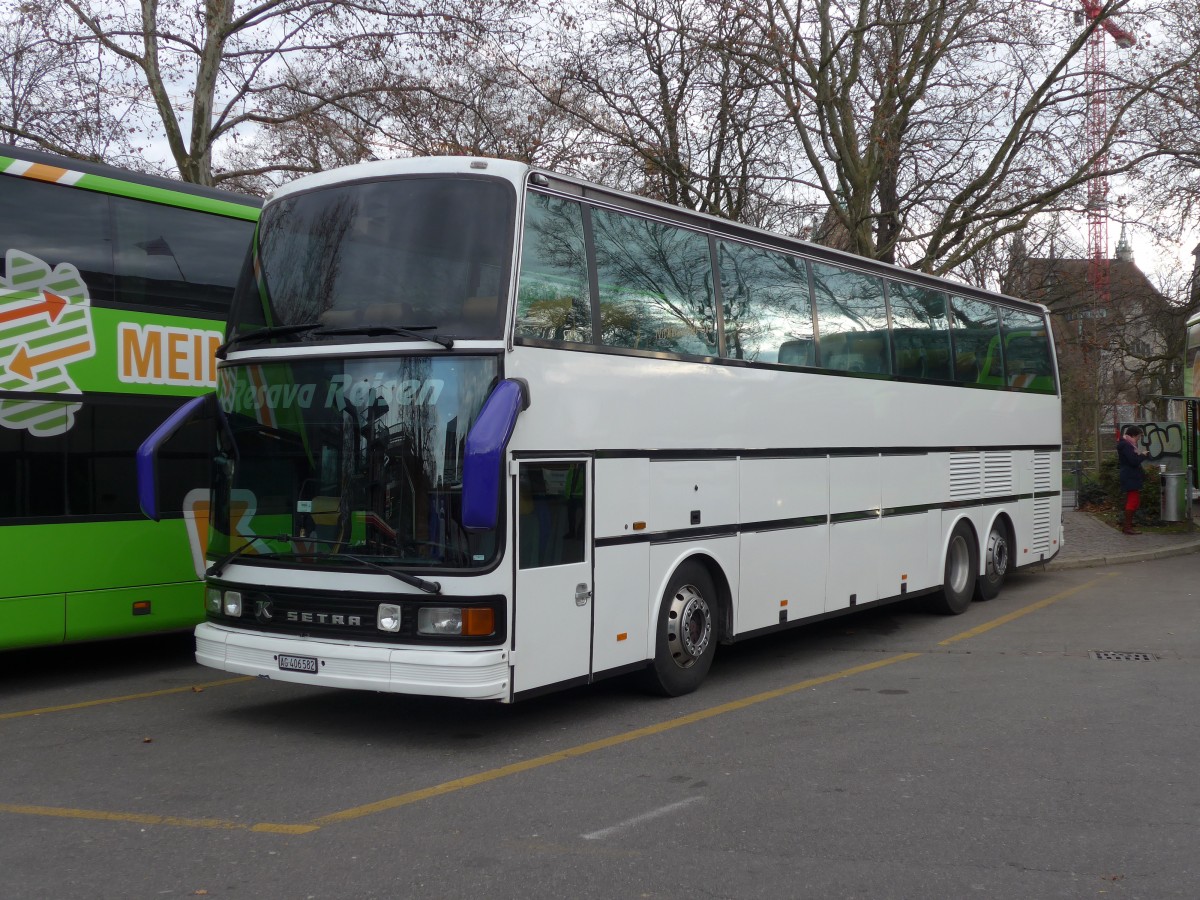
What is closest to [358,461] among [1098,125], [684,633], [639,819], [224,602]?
[224,602]

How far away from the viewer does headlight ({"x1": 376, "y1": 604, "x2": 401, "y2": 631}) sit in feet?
24.5

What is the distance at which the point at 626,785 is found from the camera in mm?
6727

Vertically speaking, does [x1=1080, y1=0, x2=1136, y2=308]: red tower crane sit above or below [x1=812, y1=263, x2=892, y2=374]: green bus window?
above

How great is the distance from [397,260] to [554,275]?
104cm

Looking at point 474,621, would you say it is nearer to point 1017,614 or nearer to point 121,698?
point 121,698

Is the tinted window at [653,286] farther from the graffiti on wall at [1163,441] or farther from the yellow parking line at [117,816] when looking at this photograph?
the graffiti on wall at [1163,441]

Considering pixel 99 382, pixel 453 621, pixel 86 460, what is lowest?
pixel 453 621

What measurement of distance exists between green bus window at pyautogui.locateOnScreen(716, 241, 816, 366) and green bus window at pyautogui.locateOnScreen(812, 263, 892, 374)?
0.28m

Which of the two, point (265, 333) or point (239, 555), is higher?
point (265, 333)

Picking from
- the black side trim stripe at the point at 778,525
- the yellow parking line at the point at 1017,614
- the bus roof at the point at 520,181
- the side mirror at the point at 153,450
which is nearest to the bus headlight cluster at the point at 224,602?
the side mirror at the point at 153,450

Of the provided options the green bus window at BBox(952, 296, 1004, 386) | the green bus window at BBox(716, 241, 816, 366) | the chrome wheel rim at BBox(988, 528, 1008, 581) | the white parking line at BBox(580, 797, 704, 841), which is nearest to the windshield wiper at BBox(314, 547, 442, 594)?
the white parking line at BBox(580, 797, 704, 841)

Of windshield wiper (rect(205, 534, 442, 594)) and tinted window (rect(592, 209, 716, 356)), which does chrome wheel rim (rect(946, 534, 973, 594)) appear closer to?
tinted window (rect(592, 209, 716, 356))

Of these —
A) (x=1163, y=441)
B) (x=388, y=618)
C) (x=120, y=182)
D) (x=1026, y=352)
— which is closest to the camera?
(x=388, y=618)

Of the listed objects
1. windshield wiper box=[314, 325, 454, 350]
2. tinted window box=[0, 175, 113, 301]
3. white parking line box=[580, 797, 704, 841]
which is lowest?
white parking line box=[580, 797, 704, 841]
